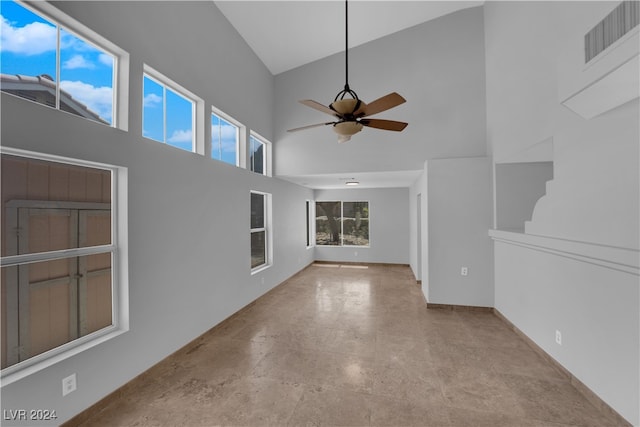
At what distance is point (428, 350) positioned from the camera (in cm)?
309

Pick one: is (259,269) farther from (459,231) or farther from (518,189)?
(518,189)

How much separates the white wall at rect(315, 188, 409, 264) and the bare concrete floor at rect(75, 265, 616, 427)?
3.89 m

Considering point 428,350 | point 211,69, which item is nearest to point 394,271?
point 428,350

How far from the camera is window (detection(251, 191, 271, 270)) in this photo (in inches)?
194

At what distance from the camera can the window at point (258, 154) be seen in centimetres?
473

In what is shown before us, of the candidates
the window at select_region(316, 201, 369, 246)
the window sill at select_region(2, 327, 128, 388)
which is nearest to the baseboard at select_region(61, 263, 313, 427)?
the window sill at select_region(2, 327, 128, 388)

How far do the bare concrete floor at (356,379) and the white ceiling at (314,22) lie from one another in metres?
2.89

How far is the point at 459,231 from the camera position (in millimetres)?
4371

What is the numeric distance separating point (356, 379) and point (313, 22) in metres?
4.86

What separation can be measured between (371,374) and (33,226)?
3.00 metres

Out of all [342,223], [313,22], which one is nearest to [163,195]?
[313,22]

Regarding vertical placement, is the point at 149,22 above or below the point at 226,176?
above

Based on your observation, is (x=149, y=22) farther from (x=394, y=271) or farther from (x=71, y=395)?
(x=394, y=271)

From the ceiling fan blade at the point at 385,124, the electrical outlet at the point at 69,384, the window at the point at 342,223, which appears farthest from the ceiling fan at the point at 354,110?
the window at the point at 342,223
